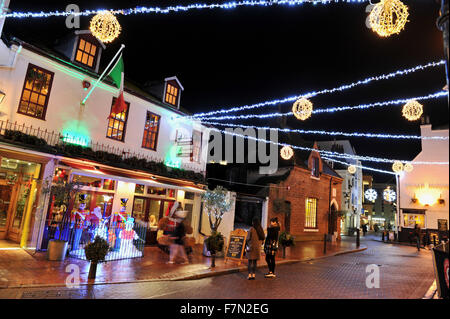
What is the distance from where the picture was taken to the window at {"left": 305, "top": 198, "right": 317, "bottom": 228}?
82.0 ft

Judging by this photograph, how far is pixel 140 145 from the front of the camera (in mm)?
14914

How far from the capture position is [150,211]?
15078 mm

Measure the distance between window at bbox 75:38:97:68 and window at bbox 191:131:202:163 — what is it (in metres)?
6.75

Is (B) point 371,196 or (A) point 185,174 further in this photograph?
(B) point 371,196

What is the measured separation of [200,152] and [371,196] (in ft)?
59.7

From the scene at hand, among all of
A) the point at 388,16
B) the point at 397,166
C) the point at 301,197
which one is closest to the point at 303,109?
the point at 388,16

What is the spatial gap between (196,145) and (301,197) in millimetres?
10417

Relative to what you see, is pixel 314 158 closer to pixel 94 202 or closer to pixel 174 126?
pixel 174 126

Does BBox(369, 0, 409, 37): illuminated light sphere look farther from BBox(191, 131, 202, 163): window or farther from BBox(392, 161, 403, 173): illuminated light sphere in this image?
BBox(392, 161, 403, 173): illuminated light sphere

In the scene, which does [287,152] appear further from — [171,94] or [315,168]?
[315,168]

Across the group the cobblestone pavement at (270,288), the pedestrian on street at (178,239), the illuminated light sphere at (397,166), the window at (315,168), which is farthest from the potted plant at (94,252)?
the window at (315,168)

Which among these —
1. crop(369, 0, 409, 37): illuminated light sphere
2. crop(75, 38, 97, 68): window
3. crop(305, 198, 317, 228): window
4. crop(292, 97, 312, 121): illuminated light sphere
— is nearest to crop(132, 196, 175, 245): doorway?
crop(75, 38, 97, 68): window

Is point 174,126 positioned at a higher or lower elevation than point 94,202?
higher
